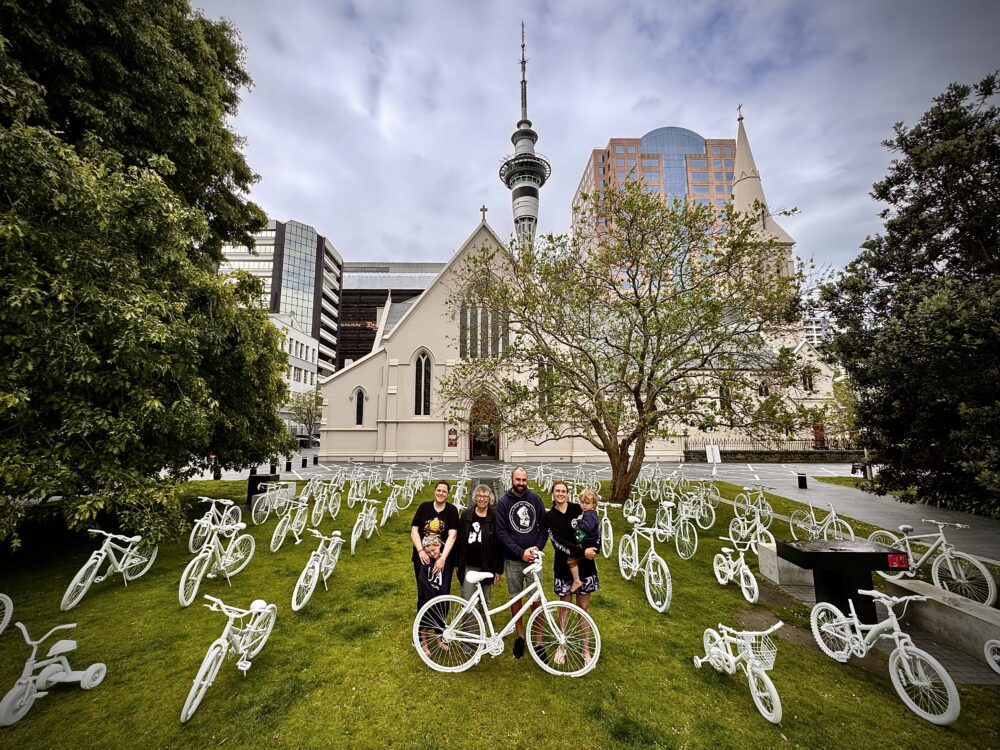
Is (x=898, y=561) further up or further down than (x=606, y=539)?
further up

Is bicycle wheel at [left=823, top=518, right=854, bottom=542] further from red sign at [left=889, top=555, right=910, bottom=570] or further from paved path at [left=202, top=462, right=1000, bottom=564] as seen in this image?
red sign at [left=889, top=555, right=910, bottom=570]

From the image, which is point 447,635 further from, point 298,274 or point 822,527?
point 298,274

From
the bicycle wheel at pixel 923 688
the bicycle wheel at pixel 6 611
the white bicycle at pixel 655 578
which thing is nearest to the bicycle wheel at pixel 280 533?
the bicycle wheel at pixel 6 611

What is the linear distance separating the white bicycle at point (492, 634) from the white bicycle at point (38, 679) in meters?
3.01

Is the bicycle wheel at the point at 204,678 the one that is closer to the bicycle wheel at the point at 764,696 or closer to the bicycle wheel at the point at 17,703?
the bicycle wheel at the point at 17,703

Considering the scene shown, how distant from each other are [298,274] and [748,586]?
7462 centimetres

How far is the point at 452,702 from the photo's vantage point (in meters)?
3.89

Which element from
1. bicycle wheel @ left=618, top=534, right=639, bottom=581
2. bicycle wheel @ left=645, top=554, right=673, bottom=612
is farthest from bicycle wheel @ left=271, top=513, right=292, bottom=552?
bicycle wheel @ left=645, top=554, right=673, bottom=612

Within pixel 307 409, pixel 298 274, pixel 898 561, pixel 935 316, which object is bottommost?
pixel 898 561

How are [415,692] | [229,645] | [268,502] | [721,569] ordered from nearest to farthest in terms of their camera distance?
[415,692], [229,645], [721,569], [268,502]

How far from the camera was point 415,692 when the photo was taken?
4.04 metres

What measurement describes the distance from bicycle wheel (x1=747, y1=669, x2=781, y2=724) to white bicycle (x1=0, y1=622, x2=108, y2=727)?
19.1ft

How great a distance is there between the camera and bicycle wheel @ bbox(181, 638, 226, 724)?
11.4 ft

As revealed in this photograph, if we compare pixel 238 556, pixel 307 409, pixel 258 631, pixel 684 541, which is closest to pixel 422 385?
pixel 238 556
